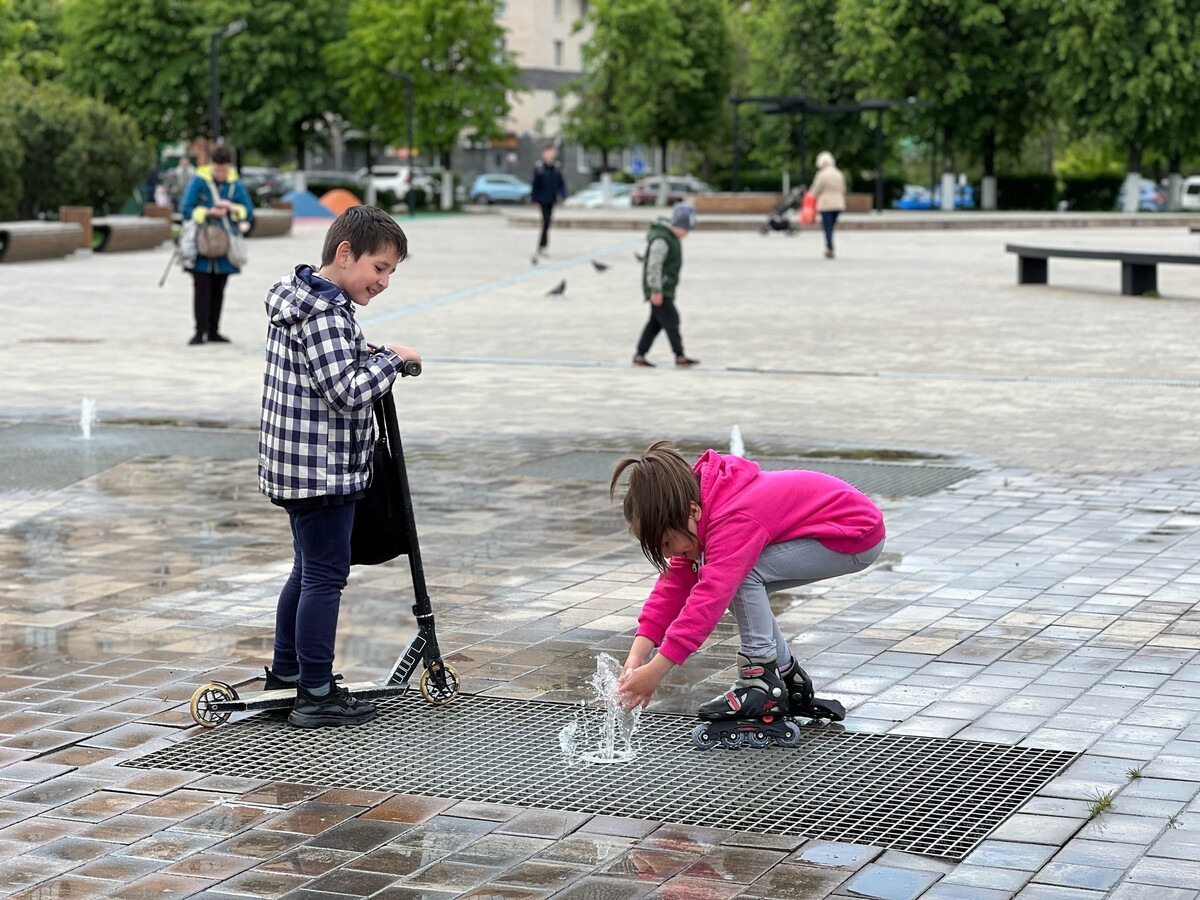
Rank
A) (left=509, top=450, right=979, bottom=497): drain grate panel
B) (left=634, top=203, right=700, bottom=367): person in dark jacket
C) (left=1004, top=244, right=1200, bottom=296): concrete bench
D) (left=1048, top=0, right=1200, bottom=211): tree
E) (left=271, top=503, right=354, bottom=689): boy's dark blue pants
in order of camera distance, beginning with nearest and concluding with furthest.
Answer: (left=271, top=503, right=354, bottom=689): boy's dark blue pants → (left=509, top=450, right=979, bottom=497): drain grate panel → (left=634, top=203, right=700, bottom=367): person in dark jacket → (left=1004, top=244, right=1200, bottom=296): concrete bench → (left=1048, top=0, right=1200, bottom=211): tree

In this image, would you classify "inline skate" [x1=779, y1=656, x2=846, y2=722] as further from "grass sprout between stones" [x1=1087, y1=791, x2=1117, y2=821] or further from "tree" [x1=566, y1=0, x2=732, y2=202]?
"tree" [x1=566, y1=0, x2=732, y2=202]

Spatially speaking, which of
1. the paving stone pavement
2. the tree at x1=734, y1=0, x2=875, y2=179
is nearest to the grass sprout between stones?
the paving stone pavement

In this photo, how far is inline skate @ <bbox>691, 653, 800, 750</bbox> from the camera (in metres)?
4.93

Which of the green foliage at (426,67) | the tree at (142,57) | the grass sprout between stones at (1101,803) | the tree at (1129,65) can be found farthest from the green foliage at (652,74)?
the grass sprout between stones at (1101,803)

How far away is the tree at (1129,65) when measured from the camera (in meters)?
54.3

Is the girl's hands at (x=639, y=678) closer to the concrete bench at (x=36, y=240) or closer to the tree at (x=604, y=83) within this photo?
the concrete bench at (x=36, y=240)

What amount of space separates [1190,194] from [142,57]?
3746cm

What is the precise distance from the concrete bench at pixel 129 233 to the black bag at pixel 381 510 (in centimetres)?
2786

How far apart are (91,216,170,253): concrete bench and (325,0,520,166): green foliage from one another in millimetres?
Result: 30085

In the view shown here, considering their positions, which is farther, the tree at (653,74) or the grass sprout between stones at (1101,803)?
the tree at (653,74)

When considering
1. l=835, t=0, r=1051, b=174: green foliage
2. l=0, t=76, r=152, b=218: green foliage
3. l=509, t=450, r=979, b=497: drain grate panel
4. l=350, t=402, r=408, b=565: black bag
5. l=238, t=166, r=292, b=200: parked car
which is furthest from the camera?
l=835, t=0, r=1051, b=174: green foliage

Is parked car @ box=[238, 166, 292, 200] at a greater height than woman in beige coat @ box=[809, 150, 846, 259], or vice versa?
parked car @ box=[238, 166, 292, 200]

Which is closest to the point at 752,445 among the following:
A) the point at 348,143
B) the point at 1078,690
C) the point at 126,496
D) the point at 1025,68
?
the point at 126,496

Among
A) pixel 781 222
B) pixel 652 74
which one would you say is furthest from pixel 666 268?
pixel 652 74
